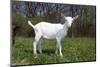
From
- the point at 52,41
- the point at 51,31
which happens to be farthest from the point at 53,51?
the point at 51,31

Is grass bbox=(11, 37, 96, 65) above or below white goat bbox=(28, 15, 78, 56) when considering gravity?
below

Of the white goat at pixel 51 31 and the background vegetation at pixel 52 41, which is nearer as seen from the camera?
the background vegetation at pixel 52 41

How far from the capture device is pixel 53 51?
8.93 ft

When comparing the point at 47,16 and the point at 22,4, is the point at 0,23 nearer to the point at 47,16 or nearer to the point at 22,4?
the point at 22,4

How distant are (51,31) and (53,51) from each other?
0.88ft

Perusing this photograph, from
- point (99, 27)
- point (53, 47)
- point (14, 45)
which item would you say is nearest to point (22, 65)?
point (14, 45)

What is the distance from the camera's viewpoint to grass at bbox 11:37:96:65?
2549 mm

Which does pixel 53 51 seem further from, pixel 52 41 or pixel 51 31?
pixel 51 31

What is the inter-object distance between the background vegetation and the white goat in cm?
5

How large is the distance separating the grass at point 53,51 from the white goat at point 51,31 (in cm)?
6

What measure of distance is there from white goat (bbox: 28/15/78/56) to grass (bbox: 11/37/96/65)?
0.06 meters

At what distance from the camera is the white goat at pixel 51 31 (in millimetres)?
2650

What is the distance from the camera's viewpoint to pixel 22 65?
2.56 m

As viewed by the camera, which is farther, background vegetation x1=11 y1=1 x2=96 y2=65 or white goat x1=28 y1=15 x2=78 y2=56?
white goat x1=28 y1=15 x2=78 y2=56
